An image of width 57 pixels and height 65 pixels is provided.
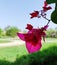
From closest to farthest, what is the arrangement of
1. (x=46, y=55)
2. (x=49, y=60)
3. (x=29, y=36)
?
(x=29, y=36), (x=49, y=60), (x=46, y=55)

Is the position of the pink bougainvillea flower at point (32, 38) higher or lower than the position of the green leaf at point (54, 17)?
lower

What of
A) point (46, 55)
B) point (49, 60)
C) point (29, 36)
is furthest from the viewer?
point (46, 55)

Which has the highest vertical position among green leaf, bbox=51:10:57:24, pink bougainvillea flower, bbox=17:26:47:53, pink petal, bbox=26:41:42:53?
green leaf, bbox=51:10:57:24

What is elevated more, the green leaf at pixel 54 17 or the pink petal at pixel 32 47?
the green leaf at pixel 54 17

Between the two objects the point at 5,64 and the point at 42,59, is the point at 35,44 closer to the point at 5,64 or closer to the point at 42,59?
the point at 42,59

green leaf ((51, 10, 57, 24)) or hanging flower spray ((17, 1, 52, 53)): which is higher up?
green leaf ((51, 10, 57, 24))

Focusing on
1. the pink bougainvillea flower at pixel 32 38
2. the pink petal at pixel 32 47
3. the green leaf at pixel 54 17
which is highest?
the green leaf at pixel 54 17

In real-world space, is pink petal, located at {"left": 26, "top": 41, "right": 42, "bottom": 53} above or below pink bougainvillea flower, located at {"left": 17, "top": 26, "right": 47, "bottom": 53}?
below

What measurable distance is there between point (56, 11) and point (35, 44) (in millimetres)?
100

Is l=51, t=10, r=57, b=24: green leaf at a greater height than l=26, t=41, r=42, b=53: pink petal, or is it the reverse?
l=51, t=10, r=57, b=24: green leaf

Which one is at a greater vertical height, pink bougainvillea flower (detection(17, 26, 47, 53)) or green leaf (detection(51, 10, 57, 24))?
green leaf (detection(51, 10, 57, 24))

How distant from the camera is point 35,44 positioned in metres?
0.66

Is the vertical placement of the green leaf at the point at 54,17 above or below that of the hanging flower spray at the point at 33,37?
above

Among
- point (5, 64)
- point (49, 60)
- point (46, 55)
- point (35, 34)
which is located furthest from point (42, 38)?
point (5, 64)
